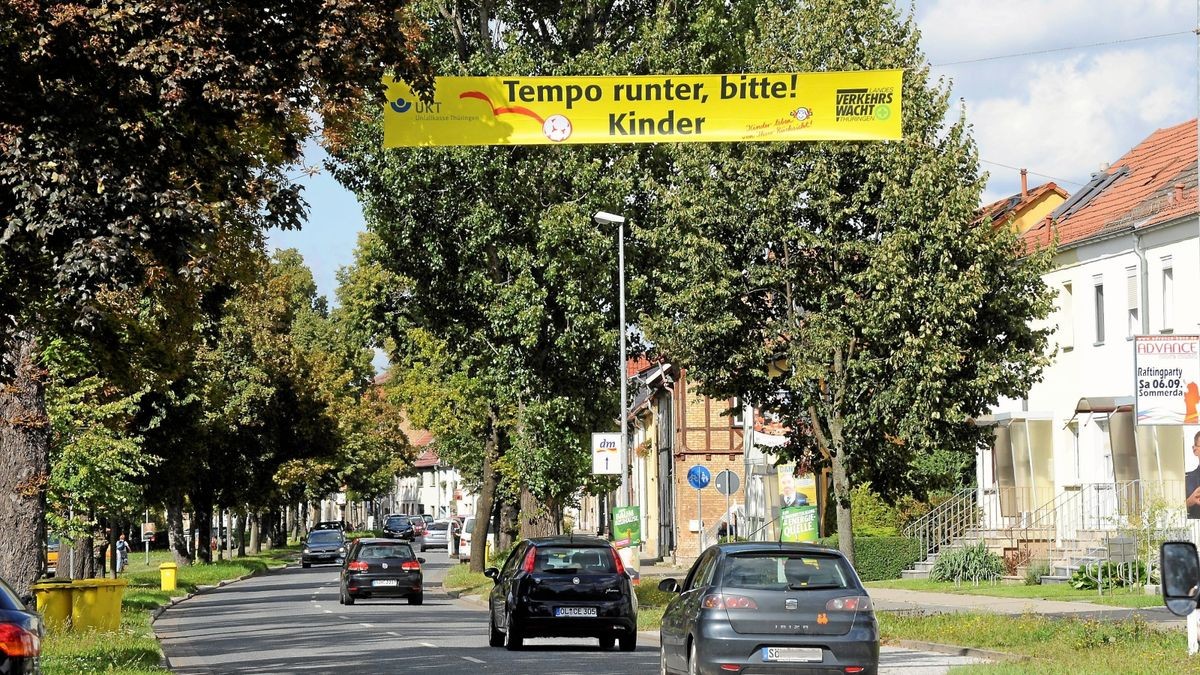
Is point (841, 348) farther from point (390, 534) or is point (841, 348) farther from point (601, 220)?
point (390, 534)

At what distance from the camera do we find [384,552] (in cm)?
4109

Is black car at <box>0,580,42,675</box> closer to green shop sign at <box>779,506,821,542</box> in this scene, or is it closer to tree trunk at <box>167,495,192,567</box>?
green shop sign at <box>779,506,821,542</box>

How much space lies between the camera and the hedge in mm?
42781

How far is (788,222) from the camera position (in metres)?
27.8

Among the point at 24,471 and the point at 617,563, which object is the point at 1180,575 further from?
the point at 24,471

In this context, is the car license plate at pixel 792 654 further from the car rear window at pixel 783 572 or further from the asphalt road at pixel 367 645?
the asphalt road at pixel 367 645

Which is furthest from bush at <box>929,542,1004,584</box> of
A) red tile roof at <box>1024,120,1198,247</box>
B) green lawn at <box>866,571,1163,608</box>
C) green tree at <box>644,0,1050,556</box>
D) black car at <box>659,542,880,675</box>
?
black car at <box>659,542,880,675</box>

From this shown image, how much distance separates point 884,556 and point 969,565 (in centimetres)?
335

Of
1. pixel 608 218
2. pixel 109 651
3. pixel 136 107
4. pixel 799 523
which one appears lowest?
pixel 109 651

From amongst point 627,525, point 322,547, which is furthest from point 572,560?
point 322,547

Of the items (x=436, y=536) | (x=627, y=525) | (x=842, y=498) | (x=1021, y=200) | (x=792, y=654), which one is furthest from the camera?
(x=436, y=536)

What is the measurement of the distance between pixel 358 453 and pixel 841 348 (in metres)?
68.1

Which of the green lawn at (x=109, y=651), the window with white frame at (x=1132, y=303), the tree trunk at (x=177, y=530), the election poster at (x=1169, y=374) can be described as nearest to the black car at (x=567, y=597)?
the green lawn at (x=109, y=651)

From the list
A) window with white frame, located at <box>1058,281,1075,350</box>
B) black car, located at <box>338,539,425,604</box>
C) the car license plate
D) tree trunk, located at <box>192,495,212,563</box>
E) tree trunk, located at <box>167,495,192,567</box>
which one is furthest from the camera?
tree trunk, located at <box>192,495,212,563</box>
